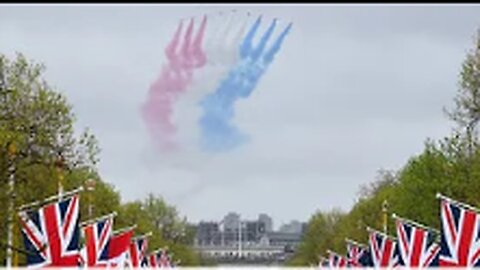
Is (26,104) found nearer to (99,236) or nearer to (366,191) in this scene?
(99,236)

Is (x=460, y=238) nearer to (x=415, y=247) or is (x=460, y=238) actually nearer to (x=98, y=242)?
(x=415, y=247)

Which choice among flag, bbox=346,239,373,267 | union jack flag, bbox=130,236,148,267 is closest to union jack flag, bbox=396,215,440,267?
flag, bbox=346,239,373,267

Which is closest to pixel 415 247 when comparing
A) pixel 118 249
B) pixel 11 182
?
pixel 118 249

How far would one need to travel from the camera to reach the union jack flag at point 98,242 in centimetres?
5538

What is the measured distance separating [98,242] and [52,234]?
33.6 ft

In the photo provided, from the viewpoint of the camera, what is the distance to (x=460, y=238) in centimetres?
4319

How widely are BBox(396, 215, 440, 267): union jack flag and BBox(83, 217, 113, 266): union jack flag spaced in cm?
1161

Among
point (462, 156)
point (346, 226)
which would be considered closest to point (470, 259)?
point (462, 156)

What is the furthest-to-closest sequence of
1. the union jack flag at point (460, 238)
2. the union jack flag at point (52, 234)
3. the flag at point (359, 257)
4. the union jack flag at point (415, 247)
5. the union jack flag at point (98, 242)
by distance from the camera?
the flag at point (359, 257) → the union jack flag at point (98, 242) → the union jack flag at point (415, 247) → the union jack flag at point (52, 234) → the union jack flag at point (460, 238)

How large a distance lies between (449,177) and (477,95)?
24.4 ft

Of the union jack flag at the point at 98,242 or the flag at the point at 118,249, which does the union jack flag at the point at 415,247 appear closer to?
the flag at the point at 118,249

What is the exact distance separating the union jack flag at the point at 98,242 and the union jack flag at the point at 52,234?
7908 mm

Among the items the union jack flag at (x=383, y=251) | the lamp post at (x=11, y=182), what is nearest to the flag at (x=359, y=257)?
the union jack flag at (x=383, y=251)

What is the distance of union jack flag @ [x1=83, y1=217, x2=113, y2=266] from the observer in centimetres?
5538
